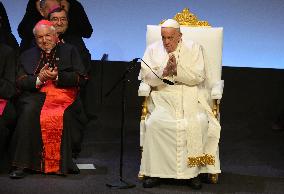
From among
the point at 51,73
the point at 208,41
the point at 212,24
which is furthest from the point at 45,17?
the point at 212,24

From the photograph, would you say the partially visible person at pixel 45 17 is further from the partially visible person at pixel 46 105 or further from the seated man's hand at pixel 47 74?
the seated man's hand at pixel 47 74

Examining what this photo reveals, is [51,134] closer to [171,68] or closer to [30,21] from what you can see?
[171,68]

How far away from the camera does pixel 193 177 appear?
5512 mm

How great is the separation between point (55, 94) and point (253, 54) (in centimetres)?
351

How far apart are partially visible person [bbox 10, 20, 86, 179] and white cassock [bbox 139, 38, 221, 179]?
2.20ft

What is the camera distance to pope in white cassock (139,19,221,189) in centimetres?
554

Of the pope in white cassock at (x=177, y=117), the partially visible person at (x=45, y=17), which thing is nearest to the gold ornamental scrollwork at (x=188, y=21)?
the pope in white cassock at (x=177, y=117)

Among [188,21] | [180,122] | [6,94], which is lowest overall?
[180,122]

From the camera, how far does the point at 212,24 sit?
8.42 meters

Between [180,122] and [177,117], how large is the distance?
0.15m

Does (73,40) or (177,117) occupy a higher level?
(73,40)

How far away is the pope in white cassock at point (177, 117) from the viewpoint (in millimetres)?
5543

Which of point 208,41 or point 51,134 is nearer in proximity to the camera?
point 51,134

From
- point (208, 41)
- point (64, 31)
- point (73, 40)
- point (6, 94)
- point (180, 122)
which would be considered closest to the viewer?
point (180, 122)
